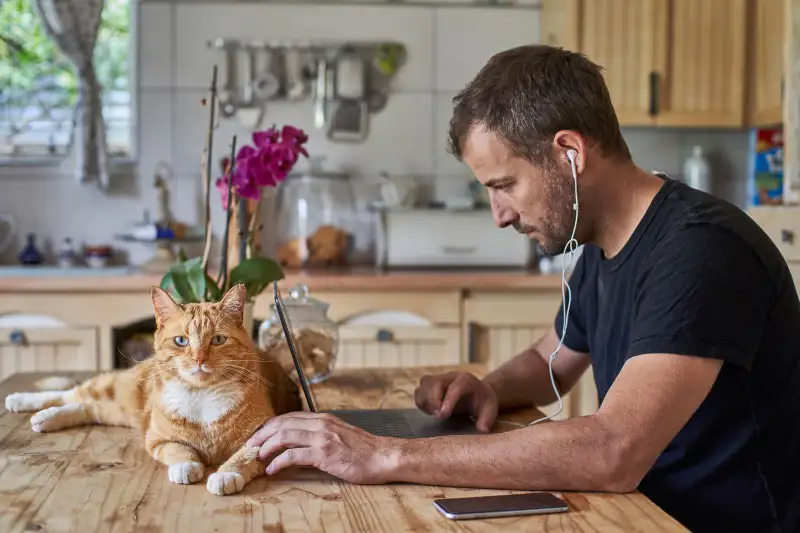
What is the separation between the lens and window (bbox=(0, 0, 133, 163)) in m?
3.63

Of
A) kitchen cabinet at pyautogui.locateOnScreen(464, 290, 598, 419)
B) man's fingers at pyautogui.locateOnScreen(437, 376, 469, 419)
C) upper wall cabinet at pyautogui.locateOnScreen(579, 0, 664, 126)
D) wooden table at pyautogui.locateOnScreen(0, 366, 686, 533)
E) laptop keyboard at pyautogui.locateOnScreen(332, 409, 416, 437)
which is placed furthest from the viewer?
upper wall cabinet at pyautogui.locateOnScreen(579, 0, 664, 126)

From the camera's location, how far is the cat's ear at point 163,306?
123 cm

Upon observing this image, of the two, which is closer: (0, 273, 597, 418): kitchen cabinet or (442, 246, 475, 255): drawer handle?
(0, 273, 597, 418): kitchen cabinet

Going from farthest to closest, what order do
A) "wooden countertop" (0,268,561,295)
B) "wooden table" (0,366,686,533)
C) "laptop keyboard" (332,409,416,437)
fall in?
"wooden countertop" (0,268,561,295) → "laptop keyboard" (332,409,416,437) → "wooden table" (0,366,686,533)

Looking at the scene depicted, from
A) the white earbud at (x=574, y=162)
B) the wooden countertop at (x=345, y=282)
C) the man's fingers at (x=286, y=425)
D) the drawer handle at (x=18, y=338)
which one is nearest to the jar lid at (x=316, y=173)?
the wooden countertop at (x=345, y=282)

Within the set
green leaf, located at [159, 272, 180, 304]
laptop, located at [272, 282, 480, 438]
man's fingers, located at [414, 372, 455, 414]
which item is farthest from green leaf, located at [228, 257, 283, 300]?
man's fingers, located at [414, 372, 455, 414]

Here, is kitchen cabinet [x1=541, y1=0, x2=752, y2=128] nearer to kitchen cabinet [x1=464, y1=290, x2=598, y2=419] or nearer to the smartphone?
kitchen cabinet [x1=464, y1=290, x2=598, y2=419]

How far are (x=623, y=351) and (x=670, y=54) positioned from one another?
86.2 inches

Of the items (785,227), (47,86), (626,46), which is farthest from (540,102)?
(47,86)

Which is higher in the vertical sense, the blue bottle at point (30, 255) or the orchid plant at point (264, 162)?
the orchid plant at point (264, 162)

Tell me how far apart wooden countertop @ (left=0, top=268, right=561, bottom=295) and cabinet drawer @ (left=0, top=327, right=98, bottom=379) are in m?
0.14

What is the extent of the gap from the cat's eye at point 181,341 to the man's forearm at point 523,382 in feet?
2.08

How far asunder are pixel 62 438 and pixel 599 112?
97cm

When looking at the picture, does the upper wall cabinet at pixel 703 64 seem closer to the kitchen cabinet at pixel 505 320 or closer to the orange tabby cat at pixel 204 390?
the kitchen cabinet at pixel 505 320
